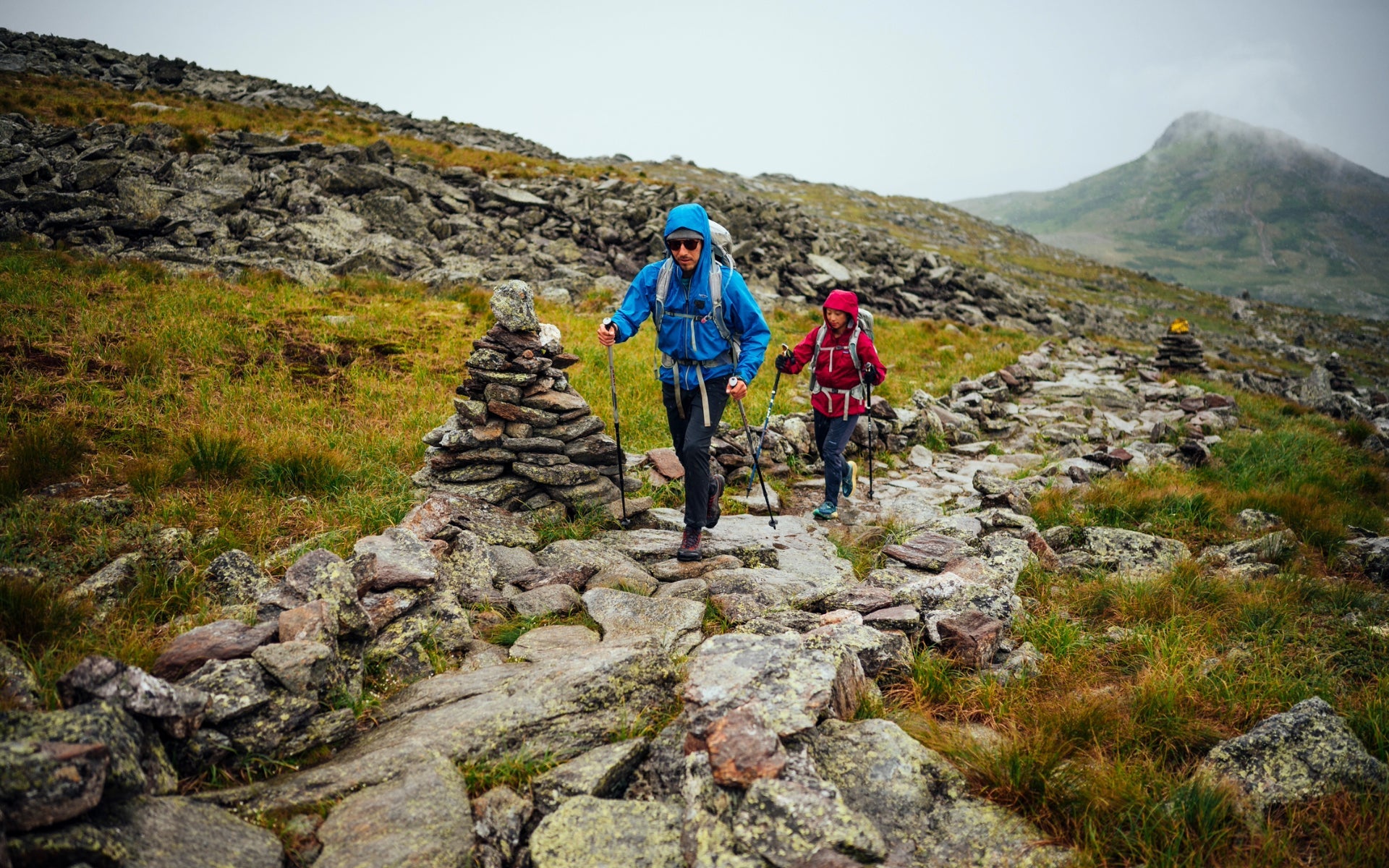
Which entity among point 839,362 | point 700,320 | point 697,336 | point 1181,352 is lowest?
point 839,362

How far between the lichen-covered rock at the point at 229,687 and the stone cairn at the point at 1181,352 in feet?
98.5

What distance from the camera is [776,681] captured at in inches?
166

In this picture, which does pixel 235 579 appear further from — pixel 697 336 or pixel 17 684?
pixel 697 336

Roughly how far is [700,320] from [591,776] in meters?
4.95

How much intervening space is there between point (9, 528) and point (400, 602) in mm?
3507

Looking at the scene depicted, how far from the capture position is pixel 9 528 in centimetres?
551

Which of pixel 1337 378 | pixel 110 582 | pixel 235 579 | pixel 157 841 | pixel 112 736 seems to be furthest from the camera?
pixel 1337 378

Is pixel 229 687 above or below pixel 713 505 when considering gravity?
below

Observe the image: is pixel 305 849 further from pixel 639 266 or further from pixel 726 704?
pixel 639 266

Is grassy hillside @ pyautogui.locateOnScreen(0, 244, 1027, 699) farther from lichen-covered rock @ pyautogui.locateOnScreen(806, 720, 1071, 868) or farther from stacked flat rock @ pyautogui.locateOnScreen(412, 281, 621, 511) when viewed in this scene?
lichen-covered rock @ pyautogui.locateOnScreen(806, 720, 1071, 868)

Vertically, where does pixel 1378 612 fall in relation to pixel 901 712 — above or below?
above

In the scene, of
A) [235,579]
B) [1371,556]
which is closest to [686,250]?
[235,579]

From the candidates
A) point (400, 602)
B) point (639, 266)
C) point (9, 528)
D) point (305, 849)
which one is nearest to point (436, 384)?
point (9, 528)

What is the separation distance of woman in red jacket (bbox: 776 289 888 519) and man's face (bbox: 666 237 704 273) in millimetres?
3436
